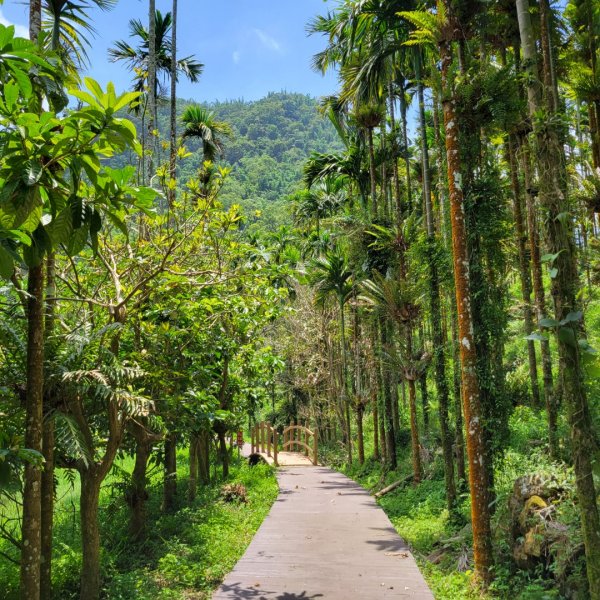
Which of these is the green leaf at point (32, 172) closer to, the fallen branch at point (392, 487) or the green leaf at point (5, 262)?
the green leaf at point (5, 262)

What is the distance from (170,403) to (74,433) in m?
1.76

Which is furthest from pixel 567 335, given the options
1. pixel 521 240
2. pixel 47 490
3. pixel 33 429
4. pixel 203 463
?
pixel 203 463

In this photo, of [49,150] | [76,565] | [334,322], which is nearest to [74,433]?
[49,150]

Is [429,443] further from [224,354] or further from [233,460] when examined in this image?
[224,354]

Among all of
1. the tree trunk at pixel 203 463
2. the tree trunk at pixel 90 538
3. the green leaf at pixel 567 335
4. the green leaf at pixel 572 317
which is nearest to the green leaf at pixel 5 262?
the green leaf at pixel 572 317

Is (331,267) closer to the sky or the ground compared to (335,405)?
closer to the sky

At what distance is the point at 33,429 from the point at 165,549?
5913 millimetres

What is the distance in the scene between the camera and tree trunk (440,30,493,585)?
21.3 ft

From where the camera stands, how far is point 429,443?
15.9 meters

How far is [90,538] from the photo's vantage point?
6.17 meters

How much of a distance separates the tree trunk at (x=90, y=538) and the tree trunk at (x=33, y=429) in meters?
2.70

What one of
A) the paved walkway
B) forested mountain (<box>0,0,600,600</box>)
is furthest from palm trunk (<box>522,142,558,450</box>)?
the paved walkway

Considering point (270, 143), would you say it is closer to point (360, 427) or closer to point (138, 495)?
point (360, 427)

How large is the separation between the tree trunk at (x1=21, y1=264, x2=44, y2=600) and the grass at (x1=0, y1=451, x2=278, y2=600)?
122 inches
